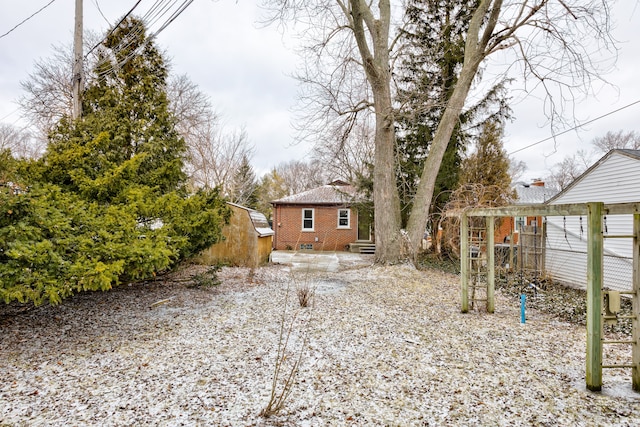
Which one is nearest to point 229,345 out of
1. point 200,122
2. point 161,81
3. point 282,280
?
point 282,280

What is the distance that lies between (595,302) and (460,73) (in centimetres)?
901

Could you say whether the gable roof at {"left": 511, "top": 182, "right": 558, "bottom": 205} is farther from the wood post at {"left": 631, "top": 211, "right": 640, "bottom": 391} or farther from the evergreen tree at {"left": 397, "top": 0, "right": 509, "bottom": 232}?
the wood post at {"left": 631, "top": 211, "right": 640, "bottom": 391}

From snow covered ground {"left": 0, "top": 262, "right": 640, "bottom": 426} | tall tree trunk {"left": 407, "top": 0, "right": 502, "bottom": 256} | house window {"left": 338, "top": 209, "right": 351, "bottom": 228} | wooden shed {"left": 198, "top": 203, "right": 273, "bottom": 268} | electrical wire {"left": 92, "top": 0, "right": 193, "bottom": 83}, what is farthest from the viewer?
house window {"left": 338, "top": 209, "right": 351, "bottom": 228}

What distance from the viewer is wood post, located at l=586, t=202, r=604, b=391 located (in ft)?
9.64

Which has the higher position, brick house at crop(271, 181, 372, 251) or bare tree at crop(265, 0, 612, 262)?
bare tree at crop(265, 0, 612, 262)

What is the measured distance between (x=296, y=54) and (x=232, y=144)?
1286 cm

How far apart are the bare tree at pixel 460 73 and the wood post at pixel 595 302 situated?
7043 millimetres

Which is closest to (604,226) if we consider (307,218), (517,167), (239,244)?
(239,244)

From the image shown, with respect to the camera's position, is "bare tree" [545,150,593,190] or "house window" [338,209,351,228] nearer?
"house window" [338,209,351,228]

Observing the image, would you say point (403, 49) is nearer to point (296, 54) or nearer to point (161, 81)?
point (296, 54)

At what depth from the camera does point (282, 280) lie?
838 cm

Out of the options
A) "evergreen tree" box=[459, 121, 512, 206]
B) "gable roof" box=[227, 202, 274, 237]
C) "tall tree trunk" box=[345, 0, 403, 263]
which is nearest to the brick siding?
Result: "evergreen tree" box=[459, 121, 512, 206]

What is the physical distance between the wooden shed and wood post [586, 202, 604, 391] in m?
7.92

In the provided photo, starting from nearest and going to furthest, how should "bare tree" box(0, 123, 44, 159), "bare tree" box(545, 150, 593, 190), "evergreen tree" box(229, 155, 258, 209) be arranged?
"bare tree" box(0, 123, 44, 159) < "evergreen tree" box(229, 155, 258, 209) < "bare tree" box(545, 150, 593, 190)
